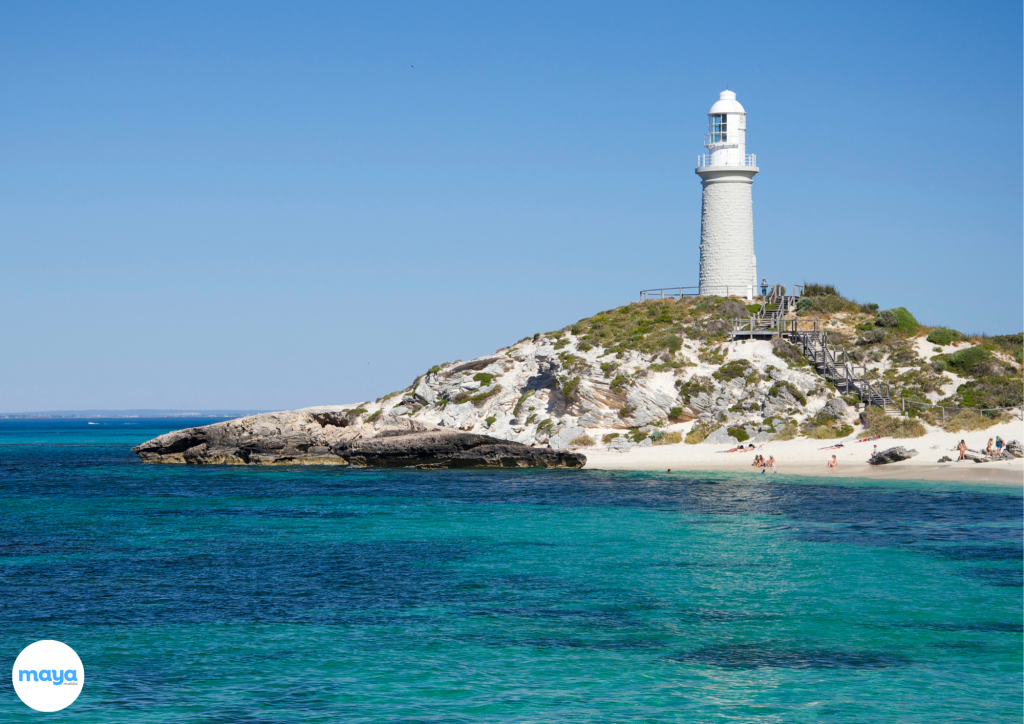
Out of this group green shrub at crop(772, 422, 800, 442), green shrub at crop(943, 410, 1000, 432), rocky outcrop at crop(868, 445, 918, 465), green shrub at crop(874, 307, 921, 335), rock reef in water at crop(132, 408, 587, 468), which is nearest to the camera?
rocky outcrop at crop(868, 445, 918, 465)

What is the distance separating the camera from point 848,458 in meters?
46.2

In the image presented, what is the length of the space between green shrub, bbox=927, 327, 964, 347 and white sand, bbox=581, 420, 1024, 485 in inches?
507

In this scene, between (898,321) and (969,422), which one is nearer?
(969,422)

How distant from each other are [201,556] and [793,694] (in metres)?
17.1

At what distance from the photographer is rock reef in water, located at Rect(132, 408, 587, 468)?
171ft

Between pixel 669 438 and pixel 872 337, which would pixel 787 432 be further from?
pixel 872 337

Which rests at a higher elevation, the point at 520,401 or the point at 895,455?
the point at 520,401

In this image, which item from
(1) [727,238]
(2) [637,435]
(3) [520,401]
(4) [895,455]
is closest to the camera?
(4) [895,455]

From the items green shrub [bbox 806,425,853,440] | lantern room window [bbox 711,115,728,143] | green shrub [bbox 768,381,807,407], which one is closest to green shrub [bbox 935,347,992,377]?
green shrub [bbox 806,425,853,440]

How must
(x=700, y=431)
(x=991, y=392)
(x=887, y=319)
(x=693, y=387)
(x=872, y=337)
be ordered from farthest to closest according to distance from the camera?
(x=887, y=319) → (x=872, y=337) → (x=693, y=387) → (x=700, y=431) → (x=991, y=392)

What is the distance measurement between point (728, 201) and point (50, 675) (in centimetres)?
5892

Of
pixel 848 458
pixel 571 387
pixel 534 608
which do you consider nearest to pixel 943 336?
pixel 848 458

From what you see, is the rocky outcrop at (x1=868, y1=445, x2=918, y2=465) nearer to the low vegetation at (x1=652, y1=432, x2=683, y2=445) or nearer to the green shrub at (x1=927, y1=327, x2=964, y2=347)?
the low vegetation at (x1=652, y1=432, x2=683, y2=445)

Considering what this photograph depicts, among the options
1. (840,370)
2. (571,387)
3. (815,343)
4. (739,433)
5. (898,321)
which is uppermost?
(898,321)
